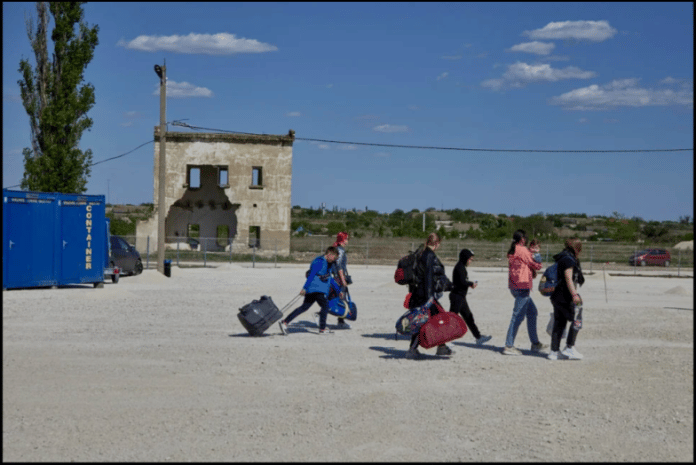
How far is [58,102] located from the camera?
33.5 metres

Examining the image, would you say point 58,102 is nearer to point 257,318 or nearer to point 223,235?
point 257,318

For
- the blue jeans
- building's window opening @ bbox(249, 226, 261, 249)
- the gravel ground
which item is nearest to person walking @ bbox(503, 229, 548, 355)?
the blue jeans

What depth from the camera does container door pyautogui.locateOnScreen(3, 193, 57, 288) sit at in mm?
22047

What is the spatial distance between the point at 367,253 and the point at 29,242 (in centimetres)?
2680

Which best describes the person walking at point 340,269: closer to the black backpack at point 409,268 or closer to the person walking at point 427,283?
the black backpack at point 409,268

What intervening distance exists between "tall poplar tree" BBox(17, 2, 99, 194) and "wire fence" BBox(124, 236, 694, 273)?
1125 centimetres

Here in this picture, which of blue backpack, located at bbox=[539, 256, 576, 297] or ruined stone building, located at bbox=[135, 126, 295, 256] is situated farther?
ruined stone building, located at bbox=[135, 126, 295, 256]

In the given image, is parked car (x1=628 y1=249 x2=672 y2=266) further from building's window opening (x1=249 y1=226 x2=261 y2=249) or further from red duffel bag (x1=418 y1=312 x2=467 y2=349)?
red duffel bag (x1=418 y1=312 x2=467 y2=349)

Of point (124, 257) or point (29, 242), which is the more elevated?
point (29, 242)

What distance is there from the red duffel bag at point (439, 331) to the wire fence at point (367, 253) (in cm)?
3296

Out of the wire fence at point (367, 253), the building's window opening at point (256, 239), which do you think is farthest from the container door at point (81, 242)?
the building's window opening at point (256, 239)

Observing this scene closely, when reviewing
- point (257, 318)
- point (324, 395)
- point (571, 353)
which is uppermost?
point (257, 318)

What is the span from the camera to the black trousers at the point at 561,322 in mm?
11758

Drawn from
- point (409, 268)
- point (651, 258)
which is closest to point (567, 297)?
point (409, 268)
